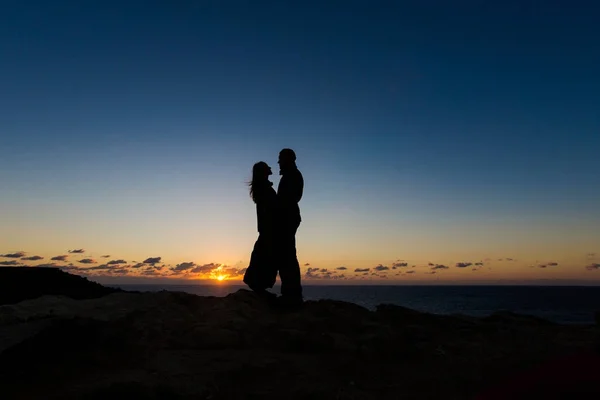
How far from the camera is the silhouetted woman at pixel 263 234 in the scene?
38.9ft

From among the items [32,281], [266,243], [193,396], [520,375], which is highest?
[266,243]

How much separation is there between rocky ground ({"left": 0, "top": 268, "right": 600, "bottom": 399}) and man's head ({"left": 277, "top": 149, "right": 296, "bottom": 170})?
358cm

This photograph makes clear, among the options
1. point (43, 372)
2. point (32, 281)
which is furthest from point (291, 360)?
point (32, 281)

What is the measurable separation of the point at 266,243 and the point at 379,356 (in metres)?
5.21

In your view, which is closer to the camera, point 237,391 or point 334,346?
point 237,391

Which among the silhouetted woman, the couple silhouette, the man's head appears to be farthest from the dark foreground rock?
the man's head

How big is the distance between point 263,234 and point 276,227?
0.37m

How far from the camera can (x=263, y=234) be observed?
12.0 m

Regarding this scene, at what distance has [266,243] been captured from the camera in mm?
11906

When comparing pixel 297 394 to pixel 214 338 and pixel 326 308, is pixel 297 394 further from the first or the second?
pixel 326 308

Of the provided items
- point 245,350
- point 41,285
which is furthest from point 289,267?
point 41,285

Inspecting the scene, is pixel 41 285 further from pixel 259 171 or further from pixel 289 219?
pixel 289 219

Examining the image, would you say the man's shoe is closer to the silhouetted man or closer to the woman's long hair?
the silhouetted man

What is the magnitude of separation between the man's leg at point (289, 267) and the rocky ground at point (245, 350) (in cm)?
113
